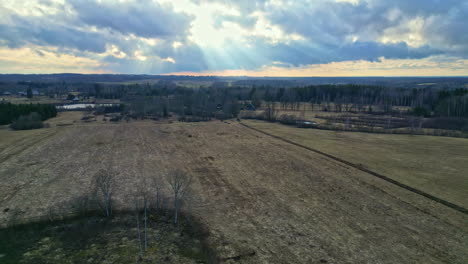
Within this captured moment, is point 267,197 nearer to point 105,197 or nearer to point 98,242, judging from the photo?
point 105,197

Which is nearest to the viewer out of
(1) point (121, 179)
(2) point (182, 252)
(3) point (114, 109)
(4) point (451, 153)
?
(2) point (182, 252)

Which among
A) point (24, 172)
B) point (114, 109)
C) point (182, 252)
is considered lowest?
point (182, 252)

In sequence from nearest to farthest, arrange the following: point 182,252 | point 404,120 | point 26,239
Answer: point 182,252
point 26,239
point 404,120

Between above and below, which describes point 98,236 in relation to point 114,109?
below

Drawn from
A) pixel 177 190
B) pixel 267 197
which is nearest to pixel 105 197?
pixel 177 190

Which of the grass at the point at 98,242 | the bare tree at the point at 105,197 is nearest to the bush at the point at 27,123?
the bare tree at the point at 105,197

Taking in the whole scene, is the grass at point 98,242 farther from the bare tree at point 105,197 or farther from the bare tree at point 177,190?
the bare tree at point 177,190

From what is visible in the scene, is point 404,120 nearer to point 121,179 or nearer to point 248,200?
point 248,200

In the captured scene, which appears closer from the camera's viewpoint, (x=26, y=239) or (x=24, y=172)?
(x=26, y=239)

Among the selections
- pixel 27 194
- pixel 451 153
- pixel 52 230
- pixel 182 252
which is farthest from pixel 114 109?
pixel 451 153
